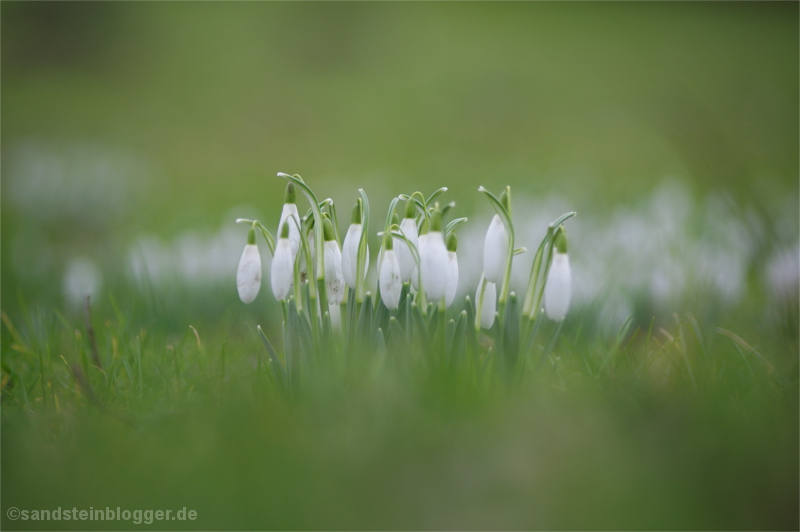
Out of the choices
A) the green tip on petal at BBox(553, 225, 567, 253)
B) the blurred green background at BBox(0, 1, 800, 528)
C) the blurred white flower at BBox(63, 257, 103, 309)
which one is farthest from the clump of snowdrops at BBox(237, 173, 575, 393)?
the blurred white flower at BBox(63, 257, 103, 309)

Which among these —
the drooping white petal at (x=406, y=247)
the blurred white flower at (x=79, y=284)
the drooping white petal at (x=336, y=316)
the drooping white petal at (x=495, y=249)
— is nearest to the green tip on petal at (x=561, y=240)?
the drooping white petal at (x=495, y=249)

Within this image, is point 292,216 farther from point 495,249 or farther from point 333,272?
point 495,249

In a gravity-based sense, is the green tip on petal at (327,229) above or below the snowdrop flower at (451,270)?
above

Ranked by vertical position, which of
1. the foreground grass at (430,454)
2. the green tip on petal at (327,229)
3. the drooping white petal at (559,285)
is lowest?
the foreground grass at (430,454)

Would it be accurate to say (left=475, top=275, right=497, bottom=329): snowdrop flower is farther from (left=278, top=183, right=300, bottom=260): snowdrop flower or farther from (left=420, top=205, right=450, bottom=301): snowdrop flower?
(left=278, top=183, right=300, bottom=260): snowdrop flower

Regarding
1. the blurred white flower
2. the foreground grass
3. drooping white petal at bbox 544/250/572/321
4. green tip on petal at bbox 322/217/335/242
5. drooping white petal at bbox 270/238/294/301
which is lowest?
the foreground grass

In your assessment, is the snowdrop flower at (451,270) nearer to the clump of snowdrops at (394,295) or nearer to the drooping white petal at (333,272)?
the clump of snowdrops at (394,295)

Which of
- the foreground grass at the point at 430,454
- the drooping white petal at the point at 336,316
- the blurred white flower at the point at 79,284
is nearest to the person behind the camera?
the foreground grass at the point at 430,454

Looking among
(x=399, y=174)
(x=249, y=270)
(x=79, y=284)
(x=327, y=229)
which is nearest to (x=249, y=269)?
(x=249, y=270)
